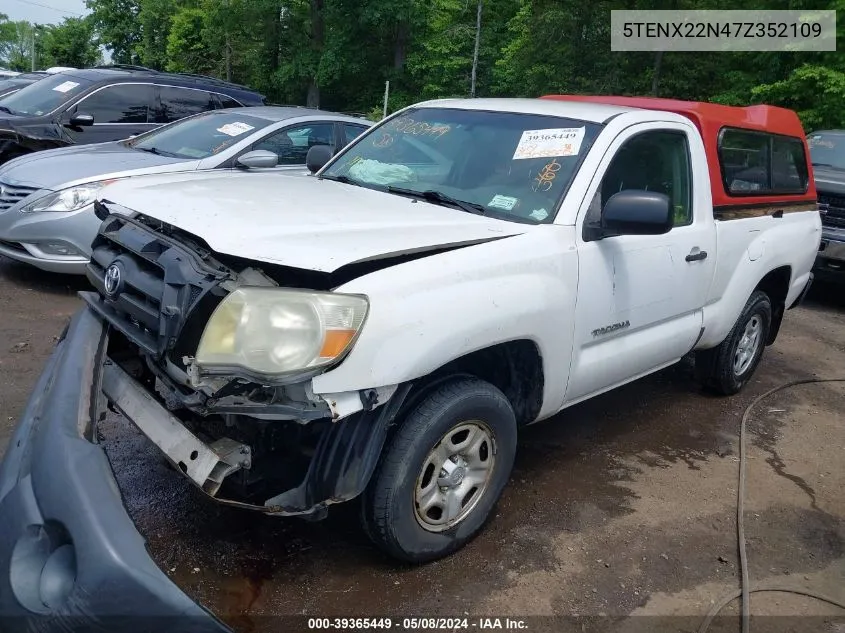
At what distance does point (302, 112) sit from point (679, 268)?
14.8 ft

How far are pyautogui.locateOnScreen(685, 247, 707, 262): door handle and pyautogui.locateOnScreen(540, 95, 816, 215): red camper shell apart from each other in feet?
1.20

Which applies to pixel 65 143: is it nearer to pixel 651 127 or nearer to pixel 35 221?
pixel 35 221

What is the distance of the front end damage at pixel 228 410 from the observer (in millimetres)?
2410

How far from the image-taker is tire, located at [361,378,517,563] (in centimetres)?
269

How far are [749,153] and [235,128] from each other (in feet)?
14.2

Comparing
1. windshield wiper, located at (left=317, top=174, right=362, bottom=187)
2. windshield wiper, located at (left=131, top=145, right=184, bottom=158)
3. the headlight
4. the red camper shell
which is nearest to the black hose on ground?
the red camper shell

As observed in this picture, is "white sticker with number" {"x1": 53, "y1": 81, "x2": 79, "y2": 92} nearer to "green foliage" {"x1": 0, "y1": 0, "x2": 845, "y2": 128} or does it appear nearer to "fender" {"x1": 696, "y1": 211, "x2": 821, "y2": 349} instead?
"fender" {"x1": 696, "y1": 211, "x2": 821, "y2": 349}

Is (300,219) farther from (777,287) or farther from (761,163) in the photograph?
(777,287)

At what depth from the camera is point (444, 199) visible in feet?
11.2

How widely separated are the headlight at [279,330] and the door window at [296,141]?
4.44m

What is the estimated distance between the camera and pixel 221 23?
33406 mm

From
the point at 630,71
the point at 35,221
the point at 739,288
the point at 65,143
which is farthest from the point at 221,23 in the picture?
the point at 739,288

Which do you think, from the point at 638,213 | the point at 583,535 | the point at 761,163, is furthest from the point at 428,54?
the point at 583,535

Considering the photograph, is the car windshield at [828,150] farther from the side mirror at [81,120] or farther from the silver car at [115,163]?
the side mirror at [81,120]
